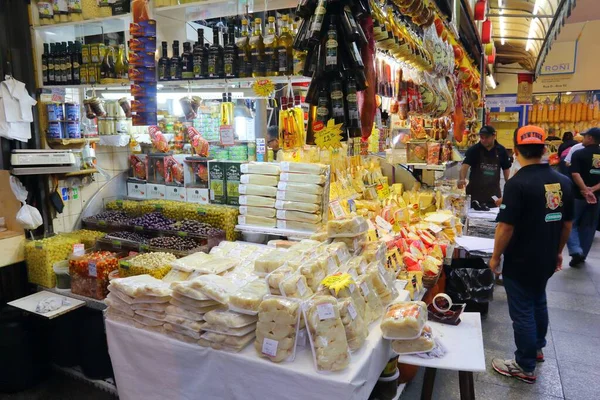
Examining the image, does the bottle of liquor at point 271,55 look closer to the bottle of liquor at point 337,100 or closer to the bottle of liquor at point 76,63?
the bottle of liquor at point 337,100

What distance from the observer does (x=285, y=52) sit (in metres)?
3.21

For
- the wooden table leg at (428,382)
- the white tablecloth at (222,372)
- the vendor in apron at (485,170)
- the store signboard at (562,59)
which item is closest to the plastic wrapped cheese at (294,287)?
the white tablecloth at (222,372)

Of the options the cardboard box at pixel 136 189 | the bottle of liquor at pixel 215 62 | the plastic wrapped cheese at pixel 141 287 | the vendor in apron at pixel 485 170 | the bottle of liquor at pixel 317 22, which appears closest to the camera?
the plastic wrapped cheese at pixel 141 287

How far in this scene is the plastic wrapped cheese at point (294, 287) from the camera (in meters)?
2.05

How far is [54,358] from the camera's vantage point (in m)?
3.68

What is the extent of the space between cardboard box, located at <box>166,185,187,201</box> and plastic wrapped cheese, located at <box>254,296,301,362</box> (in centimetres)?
241

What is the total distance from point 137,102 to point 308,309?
2.38 m

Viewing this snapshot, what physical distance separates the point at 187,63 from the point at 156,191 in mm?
1374

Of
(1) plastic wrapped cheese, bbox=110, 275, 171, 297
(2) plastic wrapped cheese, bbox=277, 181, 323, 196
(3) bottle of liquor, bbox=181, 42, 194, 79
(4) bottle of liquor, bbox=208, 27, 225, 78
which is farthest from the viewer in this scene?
(3) bottle of liquor, bbox=181, 42, 194, 79

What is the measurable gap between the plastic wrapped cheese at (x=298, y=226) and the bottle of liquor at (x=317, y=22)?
135 centimetres

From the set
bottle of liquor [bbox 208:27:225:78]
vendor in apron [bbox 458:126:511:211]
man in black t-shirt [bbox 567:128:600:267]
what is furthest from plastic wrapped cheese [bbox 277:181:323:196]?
man in black t-shirt [bbox 567:128:600:267]

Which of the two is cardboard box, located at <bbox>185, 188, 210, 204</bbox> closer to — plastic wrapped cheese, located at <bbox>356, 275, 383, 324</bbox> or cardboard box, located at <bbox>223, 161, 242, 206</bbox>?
cardboard box, located at <bbox>223, 161, 242, 206</bbox>

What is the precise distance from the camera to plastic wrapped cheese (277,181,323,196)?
3299mm

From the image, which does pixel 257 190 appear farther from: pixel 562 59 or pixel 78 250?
pixel 562 59
